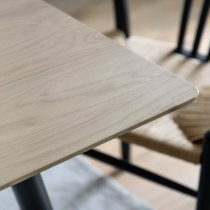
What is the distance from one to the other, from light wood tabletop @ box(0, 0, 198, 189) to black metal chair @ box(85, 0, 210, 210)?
0.89 feet

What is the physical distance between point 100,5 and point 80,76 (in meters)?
1.89

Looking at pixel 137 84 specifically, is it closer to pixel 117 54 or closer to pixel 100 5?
pixel 117 54

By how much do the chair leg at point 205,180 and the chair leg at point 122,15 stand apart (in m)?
0.52

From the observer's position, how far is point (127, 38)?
1172mm

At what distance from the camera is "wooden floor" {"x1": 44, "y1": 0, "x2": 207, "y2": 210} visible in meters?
1.30

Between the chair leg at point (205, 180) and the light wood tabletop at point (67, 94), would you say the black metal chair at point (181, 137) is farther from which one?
the light wood tabletop at point (67, 94)

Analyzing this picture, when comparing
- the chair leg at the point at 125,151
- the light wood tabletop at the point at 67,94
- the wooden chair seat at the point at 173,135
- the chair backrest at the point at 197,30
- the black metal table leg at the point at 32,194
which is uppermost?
the light wood tabletop at the point at 67,94

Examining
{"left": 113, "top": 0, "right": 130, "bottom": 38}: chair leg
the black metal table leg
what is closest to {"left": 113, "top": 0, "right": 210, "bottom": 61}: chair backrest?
{"left": 113, "top": 0, "right": 130, "bottom": 38}: chair leg

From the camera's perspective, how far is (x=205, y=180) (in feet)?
2.54

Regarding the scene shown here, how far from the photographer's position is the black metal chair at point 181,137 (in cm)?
81

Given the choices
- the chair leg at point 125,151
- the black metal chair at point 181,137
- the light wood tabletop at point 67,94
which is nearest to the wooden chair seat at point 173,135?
the black metal chair at point 181,137

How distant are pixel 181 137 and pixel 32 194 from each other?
345mm

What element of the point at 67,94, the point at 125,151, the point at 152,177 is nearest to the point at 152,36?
the point at 125,151

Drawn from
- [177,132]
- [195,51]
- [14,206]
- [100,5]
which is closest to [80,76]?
[177,132]
